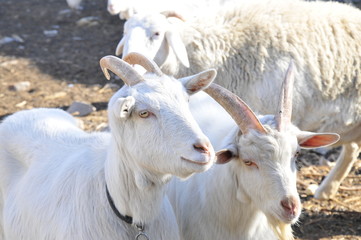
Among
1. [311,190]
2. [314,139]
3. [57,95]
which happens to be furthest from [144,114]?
→ [57,95]

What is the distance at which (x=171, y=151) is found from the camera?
3.31 m

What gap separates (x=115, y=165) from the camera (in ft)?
11.9

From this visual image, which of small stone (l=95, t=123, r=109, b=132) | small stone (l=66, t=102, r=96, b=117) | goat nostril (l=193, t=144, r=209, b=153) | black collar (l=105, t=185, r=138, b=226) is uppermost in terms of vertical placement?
goat nostril (l=193, t=144, r=209, b=153)

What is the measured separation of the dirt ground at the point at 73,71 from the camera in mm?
6051

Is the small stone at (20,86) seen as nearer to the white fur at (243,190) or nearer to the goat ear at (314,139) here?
the white fur at (243,190)

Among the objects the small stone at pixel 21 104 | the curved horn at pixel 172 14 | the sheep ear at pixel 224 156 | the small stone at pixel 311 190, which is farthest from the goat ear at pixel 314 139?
the small stone at pixel 21 104

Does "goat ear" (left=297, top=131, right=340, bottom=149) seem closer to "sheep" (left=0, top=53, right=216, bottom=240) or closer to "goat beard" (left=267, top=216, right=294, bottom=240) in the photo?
"goat beard" (left=267, top=216, right=294, bottom=240)

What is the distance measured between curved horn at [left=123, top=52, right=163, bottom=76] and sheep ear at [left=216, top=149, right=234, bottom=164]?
633 mm

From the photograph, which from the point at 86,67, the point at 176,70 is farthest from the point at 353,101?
the point at 86,67

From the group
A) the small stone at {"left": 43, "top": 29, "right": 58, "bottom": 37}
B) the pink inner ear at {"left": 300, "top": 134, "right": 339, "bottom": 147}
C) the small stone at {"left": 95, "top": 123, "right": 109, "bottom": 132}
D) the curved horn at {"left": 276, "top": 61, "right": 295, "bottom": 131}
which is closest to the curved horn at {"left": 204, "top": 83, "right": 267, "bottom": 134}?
the curved horn at {"left": 276, "top": 61, "right": 295, "bottom": 131}

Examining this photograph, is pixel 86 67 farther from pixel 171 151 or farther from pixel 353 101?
pixel 171 151

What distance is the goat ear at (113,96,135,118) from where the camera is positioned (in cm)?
335

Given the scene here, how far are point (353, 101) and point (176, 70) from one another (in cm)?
168

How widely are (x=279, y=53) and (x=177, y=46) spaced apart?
0.94 meters
